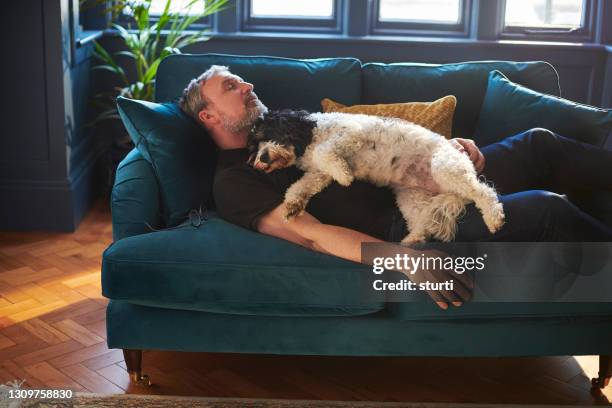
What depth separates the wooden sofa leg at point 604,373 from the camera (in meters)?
2.53

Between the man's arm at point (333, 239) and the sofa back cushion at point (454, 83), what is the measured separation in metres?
0.80

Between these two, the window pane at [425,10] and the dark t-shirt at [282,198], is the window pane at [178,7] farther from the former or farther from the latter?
the dark t-shirt at [282,198]

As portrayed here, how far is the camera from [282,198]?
2.46 metres

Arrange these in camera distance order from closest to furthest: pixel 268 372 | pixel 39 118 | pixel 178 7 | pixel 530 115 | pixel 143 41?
pixel 268 372 → pixel 530 115 → pixel 39 118 → pixel 143 41 → pixel 178 7

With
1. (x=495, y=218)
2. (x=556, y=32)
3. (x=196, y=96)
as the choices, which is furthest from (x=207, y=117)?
(x=556, y=32)

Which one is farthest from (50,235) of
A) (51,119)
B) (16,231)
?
(51,119)

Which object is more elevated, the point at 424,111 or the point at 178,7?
the point at 178,7

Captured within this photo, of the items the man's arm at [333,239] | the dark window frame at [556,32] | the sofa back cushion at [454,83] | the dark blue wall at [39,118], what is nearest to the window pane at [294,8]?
the dark window frame at [556,32]

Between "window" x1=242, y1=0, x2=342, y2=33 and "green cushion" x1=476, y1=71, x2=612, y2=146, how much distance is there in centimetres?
175

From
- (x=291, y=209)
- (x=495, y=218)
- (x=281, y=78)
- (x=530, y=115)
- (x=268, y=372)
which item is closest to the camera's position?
(x=495, y=218)

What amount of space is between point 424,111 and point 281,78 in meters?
0.54

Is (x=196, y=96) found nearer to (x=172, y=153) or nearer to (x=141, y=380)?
(x=172, y=153)

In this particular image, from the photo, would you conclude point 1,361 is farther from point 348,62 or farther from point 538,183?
point 538,183

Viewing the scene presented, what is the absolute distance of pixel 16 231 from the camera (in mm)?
3902
